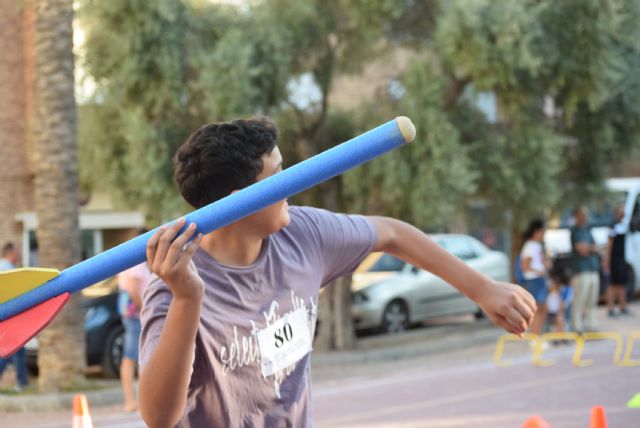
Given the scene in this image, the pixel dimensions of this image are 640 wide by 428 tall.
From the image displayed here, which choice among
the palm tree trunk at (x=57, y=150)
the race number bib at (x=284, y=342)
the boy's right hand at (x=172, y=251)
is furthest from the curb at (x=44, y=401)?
the boy's right hand at (x=172, y=251)

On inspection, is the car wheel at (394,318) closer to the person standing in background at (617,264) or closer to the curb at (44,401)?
the person standing in background at (617,264)

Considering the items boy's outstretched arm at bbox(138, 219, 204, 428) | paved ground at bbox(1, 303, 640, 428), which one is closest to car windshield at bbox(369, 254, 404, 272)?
Result: paved ground at bbox(1, 303, 640, 428)

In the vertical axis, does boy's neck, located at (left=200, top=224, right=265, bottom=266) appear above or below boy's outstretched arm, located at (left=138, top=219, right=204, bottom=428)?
above

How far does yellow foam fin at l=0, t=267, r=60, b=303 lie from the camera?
2.48m

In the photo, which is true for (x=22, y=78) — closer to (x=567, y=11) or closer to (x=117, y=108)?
(x=117, y=108)

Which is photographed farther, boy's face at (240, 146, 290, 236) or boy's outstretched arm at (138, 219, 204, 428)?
boy's face at (240, 146, 290, 236)

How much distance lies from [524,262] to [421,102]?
2.49m

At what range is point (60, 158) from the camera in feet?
38.9

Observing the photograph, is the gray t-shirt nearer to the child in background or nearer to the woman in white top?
the woman in white top

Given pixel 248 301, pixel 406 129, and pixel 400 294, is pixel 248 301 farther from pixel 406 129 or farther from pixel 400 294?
pixel 400 294

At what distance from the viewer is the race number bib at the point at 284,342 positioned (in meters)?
2.86

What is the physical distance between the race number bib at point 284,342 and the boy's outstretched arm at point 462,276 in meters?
0.38

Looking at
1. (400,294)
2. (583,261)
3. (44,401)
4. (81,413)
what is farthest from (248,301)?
(400,294)

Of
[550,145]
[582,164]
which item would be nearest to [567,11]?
[550,145]
